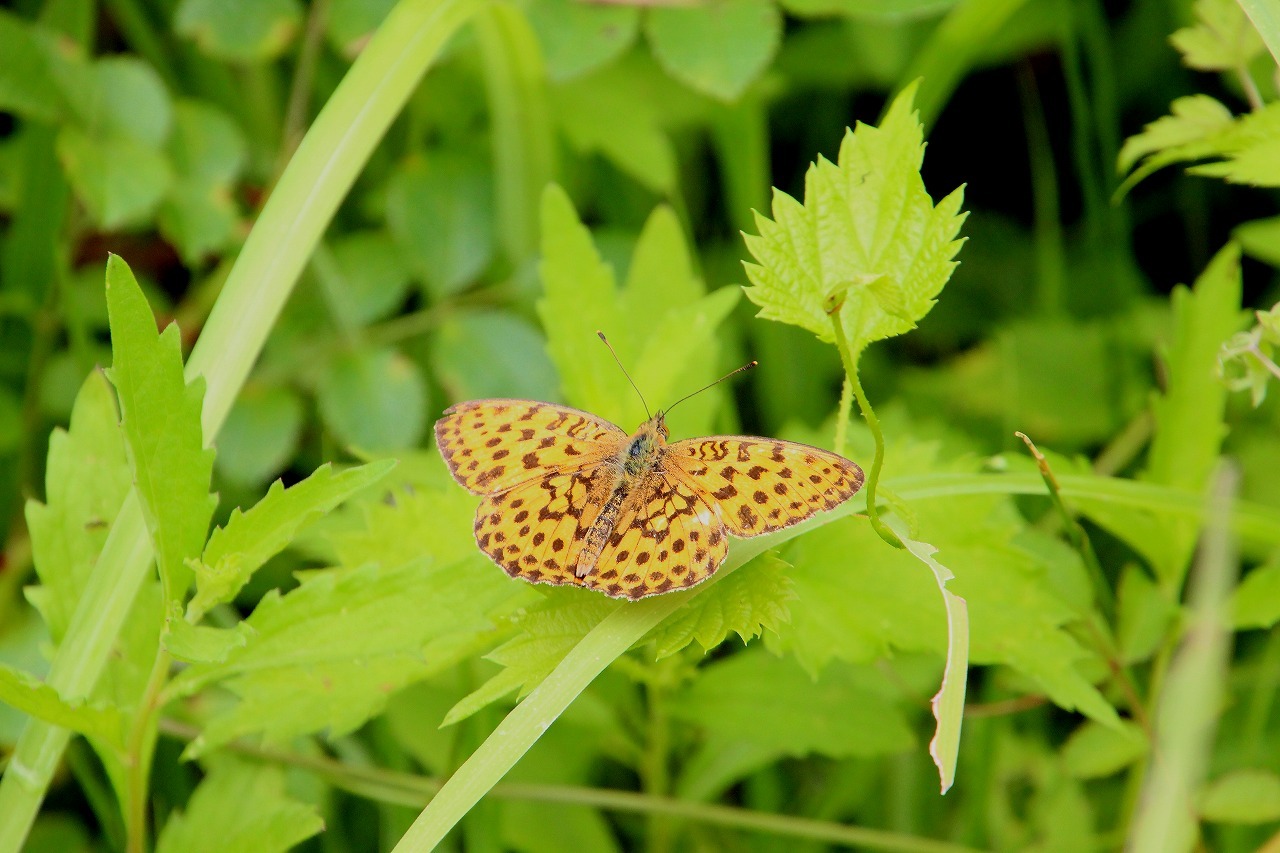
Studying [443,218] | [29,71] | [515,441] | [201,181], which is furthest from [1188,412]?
[29,71]

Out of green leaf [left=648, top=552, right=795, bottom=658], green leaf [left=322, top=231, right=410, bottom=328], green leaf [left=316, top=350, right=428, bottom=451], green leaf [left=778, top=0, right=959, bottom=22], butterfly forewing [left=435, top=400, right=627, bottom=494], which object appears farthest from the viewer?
green leaf [left=322, top=231, right=410, bottom=328]

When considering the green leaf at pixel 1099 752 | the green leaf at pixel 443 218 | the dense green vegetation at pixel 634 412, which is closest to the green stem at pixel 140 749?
the dense green vegetation at pixel 634 412

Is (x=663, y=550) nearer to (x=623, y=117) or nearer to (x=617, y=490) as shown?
(x=617, y=490)

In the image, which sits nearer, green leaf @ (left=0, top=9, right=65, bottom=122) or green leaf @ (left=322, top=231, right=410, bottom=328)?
green leaf @ (left=0, top=9, right=65, bottom=122)

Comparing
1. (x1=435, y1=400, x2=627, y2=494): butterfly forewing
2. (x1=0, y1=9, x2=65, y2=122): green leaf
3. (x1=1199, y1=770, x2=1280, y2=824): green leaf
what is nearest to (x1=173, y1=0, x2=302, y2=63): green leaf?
(x1=0, y1=9, x2=65, y2=122): green leaf

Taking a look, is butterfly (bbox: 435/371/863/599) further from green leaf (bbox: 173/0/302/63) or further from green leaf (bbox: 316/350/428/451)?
green leaf (bbox: 173/0/302/63)

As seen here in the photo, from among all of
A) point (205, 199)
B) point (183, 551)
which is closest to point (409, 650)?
point (183, 551)

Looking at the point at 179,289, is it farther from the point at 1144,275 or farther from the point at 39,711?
the point at 1144,275
